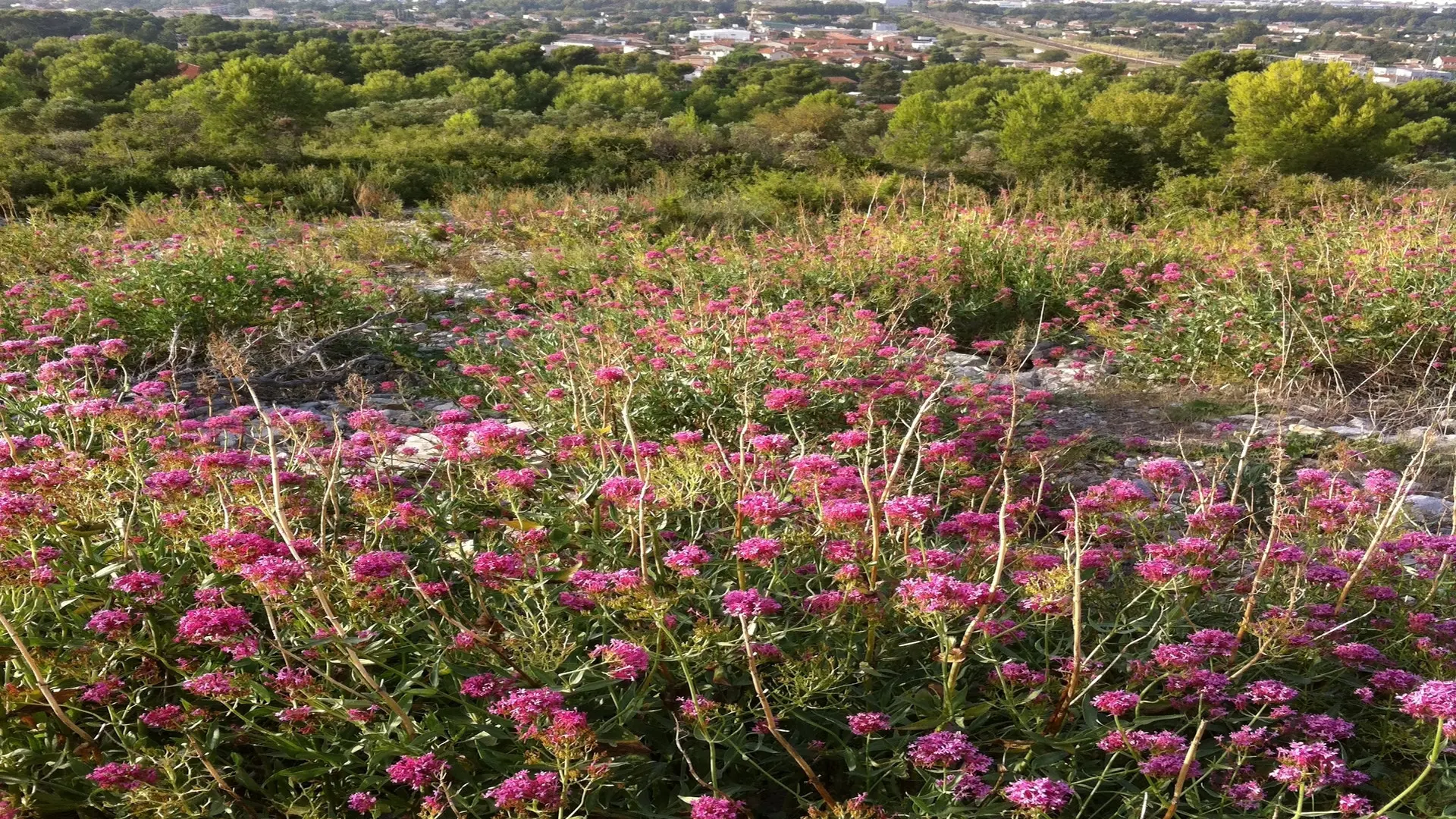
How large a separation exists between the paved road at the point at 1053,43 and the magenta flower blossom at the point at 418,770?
381ft

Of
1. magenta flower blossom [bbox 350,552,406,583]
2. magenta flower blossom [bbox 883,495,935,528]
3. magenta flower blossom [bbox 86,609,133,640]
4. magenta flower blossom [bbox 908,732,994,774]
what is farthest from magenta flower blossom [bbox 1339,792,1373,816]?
magenta flower blossom [bbox 86,609,133,640]

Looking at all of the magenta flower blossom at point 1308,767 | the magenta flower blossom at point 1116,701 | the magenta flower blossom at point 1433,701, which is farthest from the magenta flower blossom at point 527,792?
the magenta flower blossom at point 1433,701

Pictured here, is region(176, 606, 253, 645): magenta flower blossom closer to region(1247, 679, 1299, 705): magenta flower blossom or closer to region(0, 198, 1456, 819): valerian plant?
region(0, 198, 1456, 819): valerian plant

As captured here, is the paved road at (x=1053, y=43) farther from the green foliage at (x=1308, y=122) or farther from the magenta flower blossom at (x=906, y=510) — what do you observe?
the magenta flower blossom at (x=906, y=510)

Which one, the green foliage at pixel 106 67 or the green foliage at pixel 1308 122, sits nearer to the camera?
the green foliage at pixel 1308 122

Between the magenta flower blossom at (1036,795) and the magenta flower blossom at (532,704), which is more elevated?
the magenta flower blossom at (532,704)

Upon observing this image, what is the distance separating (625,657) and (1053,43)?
170 m

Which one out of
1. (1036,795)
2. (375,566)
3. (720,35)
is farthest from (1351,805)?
(720,35)

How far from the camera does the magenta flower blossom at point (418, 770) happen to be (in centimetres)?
161

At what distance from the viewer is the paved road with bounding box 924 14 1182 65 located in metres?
113

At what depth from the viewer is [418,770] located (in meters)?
1.62

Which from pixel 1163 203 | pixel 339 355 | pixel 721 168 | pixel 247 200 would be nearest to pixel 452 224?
pixel 247 200

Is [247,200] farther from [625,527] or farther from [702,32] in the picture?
[702,32]

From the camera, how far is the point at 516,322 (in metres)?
5.52
